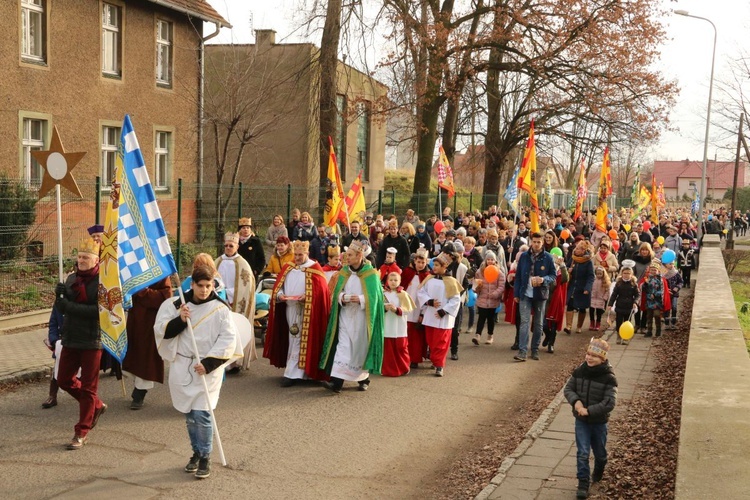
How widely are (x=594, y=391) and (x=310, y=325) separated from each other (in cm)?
444

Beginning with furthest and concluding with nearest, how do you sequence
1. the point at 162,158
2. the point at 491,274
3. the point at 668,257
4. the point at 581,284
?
1. the point at 162,158
2. the point at 668,257
3. the point at 581,284
4. the point at 491,274

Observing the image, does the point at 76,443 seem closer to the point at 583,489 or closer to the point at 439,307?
the point at 583,489

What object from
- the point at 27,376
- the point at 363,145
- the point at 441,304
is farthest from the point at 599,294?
the point at 363,145

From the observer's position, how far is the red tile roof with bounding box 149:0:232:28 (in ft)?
80.2

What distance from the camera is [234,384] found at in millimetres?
10711

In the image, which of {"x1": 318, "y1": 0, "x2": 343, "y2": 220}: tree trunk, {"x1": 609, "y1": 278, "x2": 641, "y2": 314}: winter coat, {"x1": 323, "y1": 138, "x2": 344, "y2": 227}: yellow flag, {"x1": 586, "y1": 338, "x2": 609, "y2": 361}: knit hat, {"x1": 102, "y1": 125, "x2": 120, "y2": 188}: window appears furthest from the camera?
{"x1": 318, "y1": 0, "x2": 343, "y2": 220}: tree trunk

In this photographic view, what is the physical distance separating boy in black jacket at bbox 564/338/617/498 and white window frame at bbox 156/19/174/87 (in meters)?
20.3

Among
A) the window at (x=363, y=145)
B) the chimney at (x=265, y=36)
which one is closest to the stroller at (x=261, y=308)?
the chimney at (x=265, y=36)

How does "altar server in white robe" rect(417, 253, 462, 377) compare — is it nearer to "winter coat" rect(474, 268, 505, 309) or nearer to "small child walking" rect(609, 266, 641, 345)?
"winter coat" rect(474, 268, 505, 309)

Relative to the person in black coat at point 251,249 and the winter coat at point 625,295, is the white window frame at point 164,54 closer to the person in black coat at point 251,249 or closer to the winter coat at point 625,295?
the person in black coat at point 251,249

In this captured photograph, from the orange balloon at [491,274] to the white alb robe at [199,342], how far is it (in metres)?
7.58

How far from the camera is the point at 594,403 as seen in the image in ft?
22.7

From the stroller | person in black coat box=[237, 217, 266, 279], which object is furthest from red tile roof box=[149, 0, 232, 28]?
the stroller

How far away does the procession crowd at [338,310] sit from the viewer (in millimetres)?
7305
